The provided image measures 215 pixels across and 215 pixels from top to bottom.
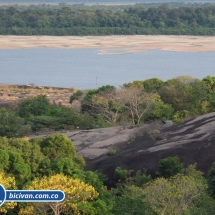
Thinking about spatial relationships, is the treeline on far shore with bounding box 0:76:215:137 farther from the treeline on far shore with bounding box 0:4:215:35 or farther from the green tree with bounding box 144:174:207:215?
the treeline on far shore with bounding box 0:4:215:35

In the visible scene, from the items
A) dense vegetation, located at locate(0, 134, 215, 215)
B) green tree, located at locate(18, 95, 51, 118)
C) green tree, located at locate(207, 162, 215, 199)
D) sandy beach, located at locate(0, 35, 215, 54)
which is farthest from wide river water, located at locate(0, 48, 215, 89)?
dense vegetation, located at locate(0, 134, 215, 215)

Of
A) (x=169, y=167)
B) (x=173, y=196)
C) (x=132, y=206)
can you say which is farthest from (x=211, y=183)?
(x=173, y=196)

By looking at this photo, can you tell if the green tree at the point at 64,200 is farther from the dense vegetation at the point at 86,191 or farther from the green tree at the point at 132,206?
the green tree at the point at 132,206

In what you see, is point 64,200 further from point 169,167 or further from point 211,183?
point 169,167

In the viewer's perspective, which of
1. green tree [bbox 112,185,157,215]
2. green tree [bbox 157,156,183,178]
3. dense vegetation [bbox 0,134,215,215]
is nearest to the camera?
dense vegetation [bbox 0,134,215,215]

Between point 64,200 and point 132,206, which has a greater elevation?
point 64,200

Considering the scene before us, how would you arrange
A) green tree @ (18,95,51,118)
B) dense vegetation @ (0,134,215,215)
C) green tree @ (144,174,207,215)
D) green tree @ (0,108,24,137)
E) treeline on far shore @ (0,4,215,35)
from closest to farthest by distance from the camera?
dense vegetation @ (0,134,215,215) < green tree @ (144,174,207,215) < green tree @ (0,108,24,137) < green tree @ (18,95,51,118) < treeline on far shore @ (0,4,215,35)
